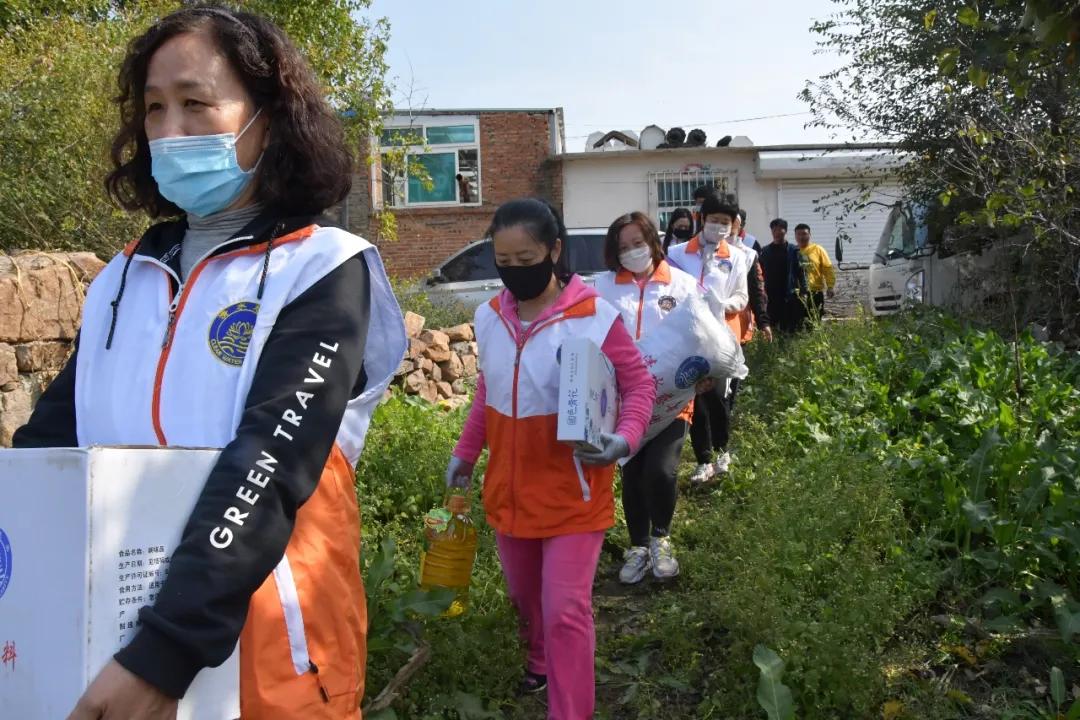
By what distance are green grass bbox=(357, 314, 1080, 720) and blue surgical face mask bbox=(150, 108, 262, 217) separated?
2075mm

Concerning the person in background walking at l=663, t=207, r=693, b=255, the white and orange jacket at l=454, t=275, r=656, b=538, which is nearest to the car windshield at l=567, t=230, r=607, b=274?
the person in background walking at l=663, t=207, r=693, b=255

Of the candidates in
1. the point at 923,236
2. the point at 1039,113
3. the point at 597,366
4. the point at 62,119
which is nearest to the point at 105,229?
the point at 62,119

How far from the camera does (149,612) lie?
4.30ft

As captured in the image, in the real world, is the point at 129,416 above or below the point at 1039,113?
below

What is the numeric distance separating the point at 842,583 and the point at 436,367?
5153 mm

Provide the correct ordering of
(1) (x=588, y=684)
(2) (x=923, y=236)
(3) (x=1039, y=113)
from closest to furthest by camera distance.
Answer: (1) (x=588, y=684) → (3) (x=1039, y=113) → (2) (x=923, y=236)

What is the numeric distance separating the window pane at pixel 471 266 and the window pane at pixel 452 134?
7844mm

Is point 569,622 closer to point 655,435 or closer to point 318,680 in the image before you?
point 655,435

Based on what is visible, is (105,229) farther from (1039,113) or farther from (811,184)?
(811,184)

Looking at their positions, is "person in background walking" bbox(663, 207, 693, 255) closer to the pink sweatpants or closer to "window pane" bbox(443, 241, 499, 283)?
"window pane" bbox(443, 241, 499, 283)

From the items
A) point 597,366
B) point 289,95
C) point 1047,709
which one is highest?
point 289,95

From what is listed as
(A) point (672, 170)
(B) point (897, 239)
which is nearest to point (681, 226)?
(B) point (897, 239)

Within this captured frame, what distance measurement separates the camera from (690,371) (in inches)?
181

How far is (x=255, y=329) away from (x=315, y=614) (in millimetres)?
440
